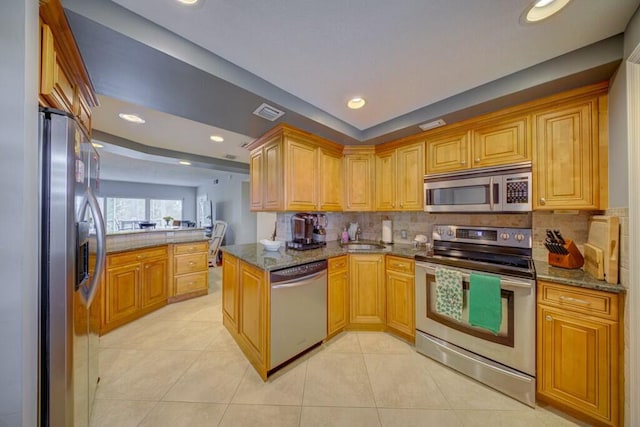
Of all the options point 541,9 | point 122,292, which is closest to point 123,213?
point 122,292

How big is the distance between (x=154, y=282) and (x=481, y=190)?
4120 millimetres

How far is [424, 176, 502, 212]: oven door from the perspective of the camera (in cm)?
199

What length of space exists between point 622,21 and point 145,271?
4.76 meters

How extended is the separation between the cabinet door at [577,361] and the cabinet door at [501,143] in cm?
122

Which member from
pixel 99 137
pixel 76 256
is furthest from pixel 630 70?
pixel 99 137

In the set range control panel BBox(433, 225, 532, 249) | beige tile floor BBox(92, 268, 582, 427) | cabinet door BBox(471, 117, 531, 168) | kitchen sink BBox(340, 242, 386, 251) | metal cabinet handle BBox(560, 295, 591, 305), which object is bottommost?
beige tile floor BBox(92, 268, 582, 427)

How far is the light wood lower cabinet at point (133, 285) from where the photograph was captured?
8.35ft

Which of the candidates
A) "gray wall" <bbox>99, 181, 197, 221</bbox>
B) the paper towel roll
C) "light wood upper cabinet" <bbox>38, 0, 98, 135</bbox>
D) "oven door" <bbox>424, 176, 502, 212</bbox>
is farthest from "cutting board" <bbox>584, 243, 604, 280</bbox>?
"gray wall" <bbox>99, 181, 197, 221</bbox>

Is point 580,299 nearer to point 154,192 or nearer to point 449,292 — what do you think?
point 449,292

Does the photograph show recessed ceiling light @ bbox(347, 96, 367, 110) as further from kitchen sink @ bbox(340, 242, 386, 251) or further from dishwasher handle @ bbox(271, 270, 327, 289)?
dishwasher handle @ bbox(271, 270, 327, 289)

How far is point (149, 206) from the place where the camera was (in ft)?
29.6

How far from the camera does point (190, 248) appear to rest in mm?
3516

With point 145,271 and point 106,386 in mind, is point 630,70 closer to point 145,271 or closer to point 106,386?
point 106,386

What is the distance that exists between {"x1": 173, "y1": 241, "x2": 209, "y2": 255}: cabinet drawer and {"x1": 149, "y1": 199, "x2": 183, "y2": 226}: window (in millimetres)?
6921
